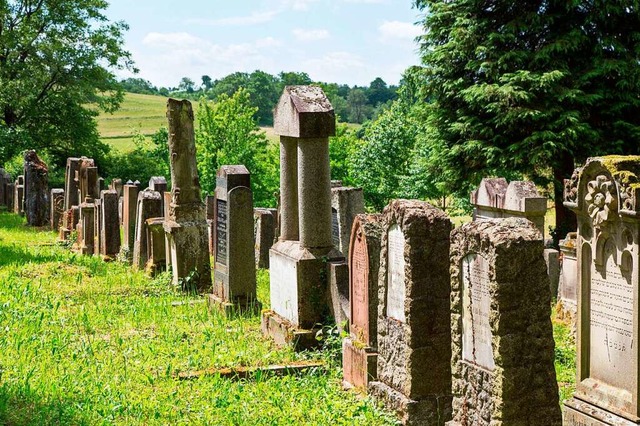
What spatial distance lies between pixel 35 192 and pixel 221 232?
15.2 meters

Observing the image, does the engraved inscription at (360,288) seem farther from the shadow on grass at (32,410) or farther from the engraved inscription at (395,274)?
the shadow on grass at (32,410)

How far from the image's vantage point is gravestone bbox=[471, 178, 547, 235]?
1317 cm

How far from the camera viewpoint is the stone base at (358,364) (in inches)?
323

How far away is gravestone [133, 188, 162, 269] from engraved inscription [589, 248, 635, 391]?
1018 cm

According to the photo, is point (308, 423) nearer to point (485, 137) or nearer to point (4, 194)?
point (485, 137)

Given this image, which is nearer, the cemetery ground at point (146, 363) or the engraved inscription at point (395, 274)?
the engraved inscription at point (395, 274)

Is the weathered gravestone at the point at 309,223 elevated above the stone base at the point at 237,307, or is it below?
above

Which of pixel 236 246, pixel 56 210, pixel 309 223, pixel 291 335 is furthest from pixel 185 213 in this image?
pixel 56 210

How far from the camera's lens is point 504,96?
25.1 m

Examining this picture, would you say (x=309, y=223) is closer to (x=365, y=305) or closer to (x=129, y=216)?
(x=365, y=305)

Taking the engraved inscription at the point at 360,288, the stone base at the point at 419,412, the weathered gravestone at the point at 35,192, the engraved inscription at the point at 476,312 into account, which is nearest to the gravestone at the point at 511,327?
the engraved inscription at the point at 476,312

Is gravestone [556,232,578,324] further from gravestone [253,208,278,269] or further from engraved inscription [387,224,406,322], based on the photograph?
gravestone [253,208,278,269]

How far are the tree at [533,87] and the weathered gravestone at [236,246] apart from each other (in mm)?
14078

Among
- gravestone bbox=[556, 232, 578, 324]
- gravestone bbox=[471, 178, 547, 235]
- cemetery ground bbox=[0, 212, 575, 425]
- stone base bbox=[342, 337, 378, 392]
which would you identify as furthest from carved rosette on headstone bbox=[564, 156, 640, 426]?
gravestone bbox=[471, 178, 547, 235]
